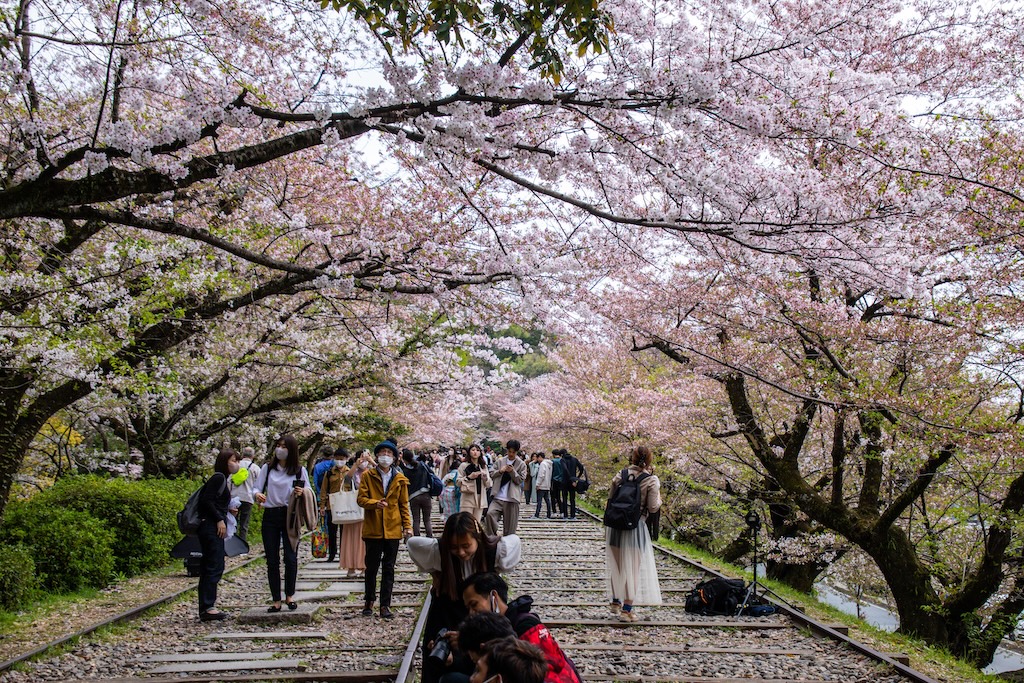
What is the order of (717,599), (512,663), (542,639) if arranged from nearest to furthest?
(512,663) → (542,639) → (717,599)

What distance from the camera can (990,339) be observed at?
959 cm

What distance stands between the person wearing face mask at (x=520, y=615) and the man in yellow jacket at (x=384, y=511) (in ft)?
12.5

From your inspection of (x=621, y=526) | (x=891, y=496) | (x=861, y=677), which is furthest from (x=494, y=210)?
(x=891, y=496)

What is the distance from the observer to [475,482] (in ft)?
37.8

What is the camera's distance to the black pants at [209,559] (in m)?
7.99

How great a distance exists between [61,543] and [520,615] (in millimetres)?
7800

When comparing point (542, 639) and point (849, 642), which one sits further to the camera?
point (849, 642)

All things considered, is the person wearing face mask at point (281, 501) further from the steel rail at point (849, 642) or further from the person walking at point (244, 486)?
the steel rail at point (849, 642)

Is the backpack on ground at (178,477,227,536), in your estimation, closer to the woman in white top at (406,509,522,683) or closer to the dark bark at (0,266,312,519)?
the dark bark at (0,266,312,519)

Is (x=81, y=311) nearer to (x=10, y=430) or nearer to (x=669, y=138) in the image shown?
(x=10, y=430)

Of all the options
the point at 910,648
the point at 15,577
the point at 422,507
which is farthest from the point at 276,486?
the point at 910,648

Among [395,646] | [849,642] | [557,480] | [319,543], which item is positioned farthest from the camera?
[557,480]

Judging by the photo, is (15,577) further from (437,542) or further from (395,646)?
(437,542)

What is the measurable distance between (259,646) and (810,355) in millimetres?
8847
